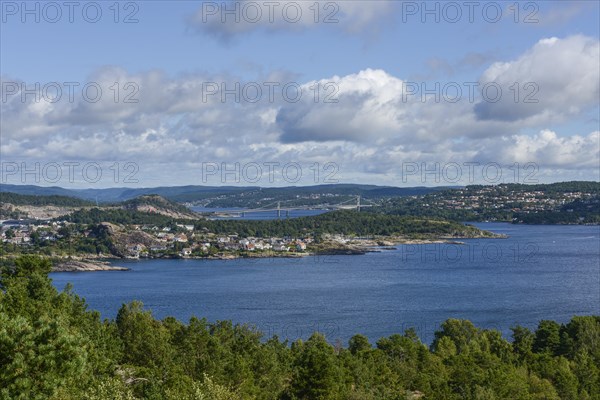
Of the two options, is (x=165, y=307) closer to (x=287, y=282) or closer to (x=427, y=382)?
(x=287, y=282)

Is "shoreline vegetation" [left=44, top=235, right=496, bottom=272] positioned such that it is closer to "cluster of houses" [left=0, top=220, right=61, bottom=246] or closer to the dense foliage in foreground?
"cluster of houses" [left=0, top=220, right=61, bottom=246]

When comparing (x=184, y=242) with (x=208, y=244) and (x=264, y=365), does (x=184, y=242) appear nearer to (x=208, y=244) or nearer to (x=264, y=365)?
(x=208, y=244)

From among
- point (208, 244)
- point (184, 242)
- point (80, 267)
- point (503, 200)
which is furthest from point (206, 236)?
point (503, 200)

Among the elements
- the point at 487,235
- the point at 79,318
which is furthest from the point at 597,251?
the point at 79,318

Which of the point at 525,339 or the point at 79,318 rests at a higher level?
the point at 79,318

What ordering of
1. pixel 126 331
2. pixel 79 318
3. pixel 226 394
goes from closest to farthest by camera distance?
pixel 226 394, pixel 79 318, pixel 126 331
